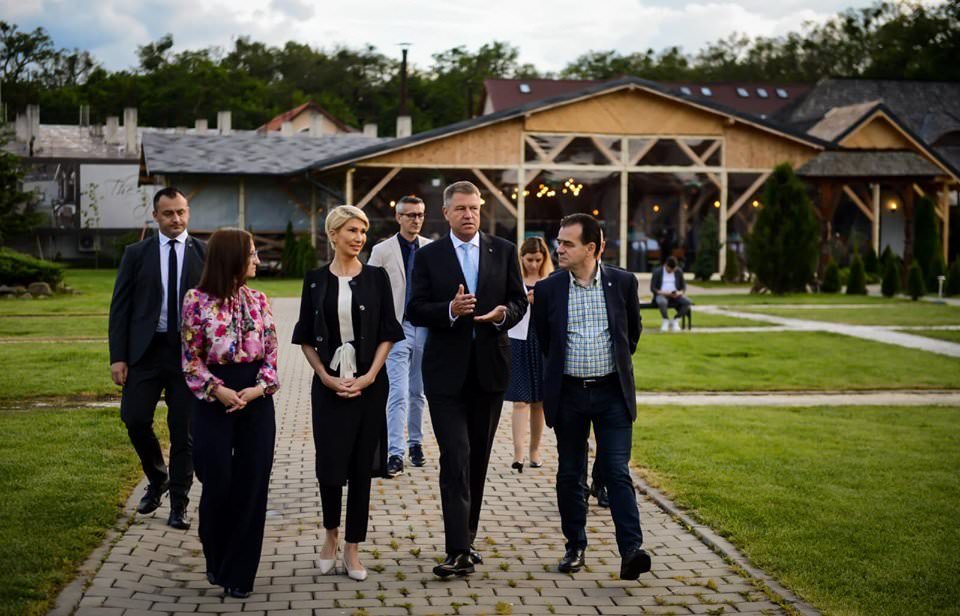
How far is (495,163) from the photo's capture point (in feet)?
121

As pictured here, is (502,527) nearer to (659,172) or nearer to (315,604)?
(315,604)

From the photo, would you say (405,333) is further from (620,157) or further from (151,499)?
(620,157)

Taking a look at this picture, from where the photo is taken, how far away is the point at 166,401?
7.21 meters

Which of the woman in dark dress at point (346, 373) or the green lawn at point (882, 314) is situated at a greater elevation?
the woman in dark dress at point (346, 373)

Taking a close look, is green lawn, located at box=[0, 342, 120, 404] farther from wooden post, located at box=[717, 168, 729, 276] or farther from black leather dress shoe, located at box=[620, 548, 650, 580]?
wooden post, located at box=[717, 168, 729, 276]

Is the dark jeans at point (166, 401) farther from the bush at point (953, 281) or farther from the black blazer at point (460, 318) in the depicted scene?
the bush at point (953, 281)

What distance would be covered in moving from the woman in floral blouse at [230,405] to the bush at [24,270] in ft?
82.9

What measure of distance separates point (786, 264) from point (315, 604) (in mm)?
28028

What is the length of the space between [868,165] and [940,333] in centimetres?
1825

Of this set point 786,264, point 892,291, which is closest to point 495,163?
point 786,264

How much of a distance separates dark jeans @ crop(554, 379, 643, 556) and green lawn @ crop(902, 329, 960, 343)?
14958 millimetres

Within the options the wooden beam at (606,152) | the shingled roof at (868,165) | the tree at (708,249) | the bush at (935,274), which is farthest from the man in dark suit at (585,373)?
the tree at (708,249)

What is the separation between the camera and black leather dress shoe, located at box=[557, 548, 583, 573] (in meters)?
6.36

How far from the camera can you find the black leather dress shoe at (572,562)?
20.9ft
